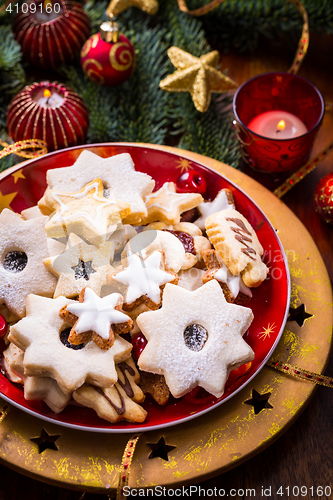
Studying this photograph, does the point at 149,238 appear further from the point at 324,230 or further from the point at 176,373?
the point at 324,230

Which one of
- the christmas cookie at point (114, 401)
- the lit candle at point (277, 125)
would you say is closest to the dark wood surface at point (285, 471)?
the christmas cookie at point (114, 401)

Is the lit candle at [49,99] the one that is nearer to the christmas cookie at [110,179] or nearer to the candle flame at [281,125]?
the christmas cookie at [110,179]

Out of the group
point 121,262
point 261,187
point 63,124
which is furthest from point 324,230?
point 63,124

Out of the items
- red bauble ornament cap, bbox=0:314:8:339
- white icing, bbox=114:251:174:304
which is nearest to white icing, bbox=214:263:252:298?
white icing, bbox=114:251:174:304

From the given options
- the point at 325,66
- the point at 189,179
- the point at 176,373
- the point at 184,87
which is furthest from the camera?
the point at 325,66

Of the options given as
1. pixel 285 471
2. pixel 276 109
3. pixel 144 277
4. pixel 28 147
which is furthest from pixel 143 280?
pixel 276 109

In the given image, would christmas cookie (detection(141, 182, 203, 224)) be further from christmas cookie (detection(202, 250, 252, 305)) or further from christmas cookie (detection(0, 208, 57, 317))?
christmas cookie (detection(0, 208, 57, 317))

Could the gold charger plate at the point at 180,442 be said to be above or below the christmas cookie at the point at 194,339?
below
